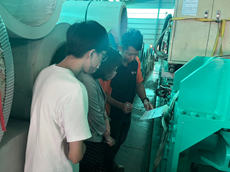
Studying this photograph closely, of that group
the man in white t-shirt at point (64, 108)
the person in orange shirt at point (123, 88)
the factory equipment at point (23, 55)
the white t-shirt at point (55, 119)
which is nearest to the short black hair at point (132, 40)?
the person in orange shirt at point (123, 88)

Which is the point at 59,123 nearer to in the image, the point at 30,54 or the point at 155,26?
the point at 30,54

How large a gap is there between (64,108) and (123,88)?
3.50ft

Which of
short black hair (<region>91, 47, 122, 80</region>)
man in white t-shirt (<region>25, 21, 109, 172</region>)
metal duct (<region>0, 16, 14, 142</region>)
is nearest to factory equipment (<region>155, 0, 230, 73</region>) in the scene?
short black hair (<region>91, 47, 122, 80</region>)

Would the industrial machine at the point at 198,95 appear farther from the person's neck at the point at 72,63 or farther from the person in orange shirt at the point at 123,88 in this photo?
the person's neck at the point at 72,63

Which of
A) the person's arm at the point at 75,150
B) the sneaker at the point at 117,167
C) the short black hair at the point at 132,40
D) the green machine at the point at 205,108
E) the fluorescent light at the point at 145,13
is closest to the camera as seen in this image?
the person's arm at the point at 75,150

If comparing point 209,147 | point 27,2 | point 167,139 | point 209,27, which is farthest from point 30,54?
point 209,27

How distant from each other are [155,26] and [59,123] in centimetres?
1424

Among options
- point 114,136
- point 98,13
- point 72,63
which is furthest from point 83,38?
point 98,13

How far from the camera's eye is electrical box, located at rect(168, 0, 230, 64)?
5.55 ft

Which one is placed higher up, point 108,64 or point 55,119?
point 108,64

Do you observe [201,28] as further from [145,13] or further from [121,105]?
[145,13]

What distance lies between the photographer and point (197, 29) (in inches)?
69.6

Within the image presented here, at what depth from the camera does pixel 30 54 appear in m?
0.94

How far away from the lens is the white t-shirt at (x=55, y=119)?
68 centimetres
